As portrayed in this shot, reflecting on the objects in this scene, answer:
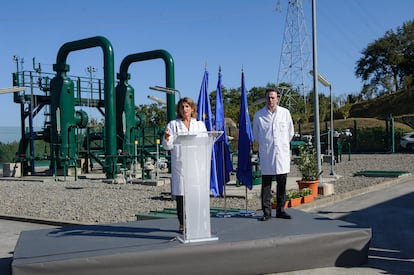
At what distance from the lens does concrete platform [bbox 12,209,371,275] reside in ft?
15.5

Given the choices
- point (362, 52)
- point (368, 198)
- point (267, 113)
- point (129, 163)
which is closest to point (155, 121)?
point (129, 163)

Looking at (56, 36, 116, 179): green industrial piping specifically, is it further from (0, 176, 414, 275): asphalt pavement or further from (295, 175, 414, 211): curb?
(295, 175, 414, 211): curb

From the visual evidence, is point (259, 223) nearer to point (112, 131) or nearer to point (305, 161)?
point (305, 161)

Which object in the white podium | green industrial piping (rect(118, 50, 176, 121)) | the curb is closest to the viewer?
the white podium

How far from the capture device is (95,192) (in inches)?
583

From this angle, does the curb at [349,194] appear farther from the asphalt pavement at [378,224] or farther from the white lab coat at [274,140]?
the white lab coat at [274,140]

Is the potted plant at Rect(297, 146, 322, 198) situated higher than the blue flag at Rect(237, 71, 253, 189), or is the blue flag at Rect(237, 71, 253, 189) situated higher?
the blue flag at Rect(237, 71, 253, 189)

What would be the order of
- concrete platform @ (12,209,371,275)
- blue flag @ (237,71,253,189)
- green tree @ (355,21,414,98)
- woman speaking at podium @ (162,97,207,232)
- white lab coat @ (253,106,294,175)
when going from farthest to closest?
green tree @ (355,21,414,98) < blue flag @ (237,71,253,189) < white lab coat @ (253,106,294,175) < woman speaking at podium @ (162,97,207,232) < concrete platform @ (12,209,371,275)

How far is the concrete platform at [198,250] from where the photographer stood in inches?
186

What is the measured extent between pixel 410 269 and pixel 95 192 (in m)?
10.9

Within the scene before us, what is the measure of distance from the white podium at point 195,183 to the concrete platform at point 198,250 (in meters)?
0.16

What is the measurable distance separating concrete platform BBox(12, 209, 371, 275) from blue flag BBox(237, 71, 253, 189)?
51.8 inches

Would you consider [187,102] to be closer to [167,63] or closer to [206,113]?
[206,113]

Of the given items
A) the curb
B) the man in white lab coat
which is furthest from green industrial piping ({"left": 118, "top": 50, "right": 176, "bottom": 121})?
the man in white lab coat
